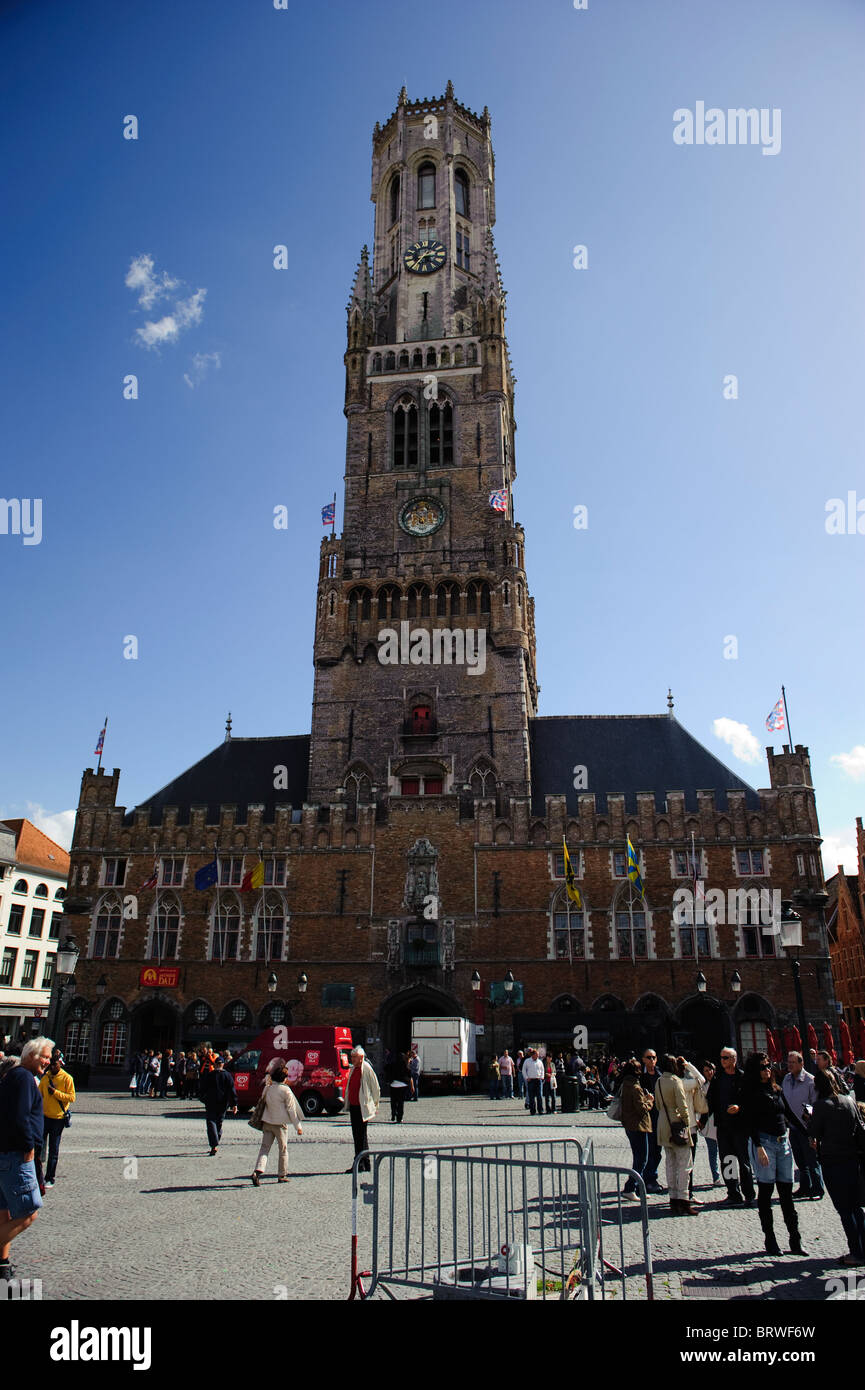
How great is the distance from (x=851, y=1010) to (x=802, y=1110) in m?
58.0

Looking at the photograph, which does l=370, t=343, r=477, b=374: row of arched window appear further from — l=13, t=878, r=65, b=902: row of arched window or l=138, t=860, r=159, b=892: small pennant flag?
l=13, t=878, r=65, b=902: row of arched window

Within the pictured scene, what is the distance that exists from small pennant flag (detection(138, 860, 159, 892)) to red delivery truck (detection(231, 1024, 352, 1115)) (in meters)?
13.3

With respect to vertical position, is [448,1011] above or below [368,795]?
below

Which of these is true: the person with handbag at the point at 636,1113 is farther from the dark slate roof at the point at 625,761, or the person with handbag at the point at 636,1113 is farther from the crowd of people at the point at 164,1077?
the dark slate roof at the point at 625,761

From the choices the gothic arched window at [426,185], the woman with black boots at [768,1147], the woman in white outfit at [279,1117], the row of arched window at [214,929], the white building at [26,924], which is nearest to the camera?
the woman with black boots at [768,1147]

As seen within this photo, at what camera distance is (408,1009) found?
36.6m

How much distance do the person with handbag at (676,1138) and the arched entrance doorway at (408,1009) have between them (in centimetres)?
2513

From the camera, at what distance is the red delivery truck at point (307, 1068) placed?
24.5m

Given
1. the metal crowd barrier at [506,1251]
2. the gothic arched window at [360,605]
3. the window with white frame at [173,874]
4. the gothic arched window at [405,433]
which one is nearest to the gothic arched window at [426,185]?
the gothic arched window at [405,433]

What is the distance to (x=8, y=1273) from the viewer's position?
7562 mm

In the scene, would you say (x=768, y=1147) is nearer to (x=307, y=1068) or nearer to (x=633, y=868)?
(x=307, y=1068)
